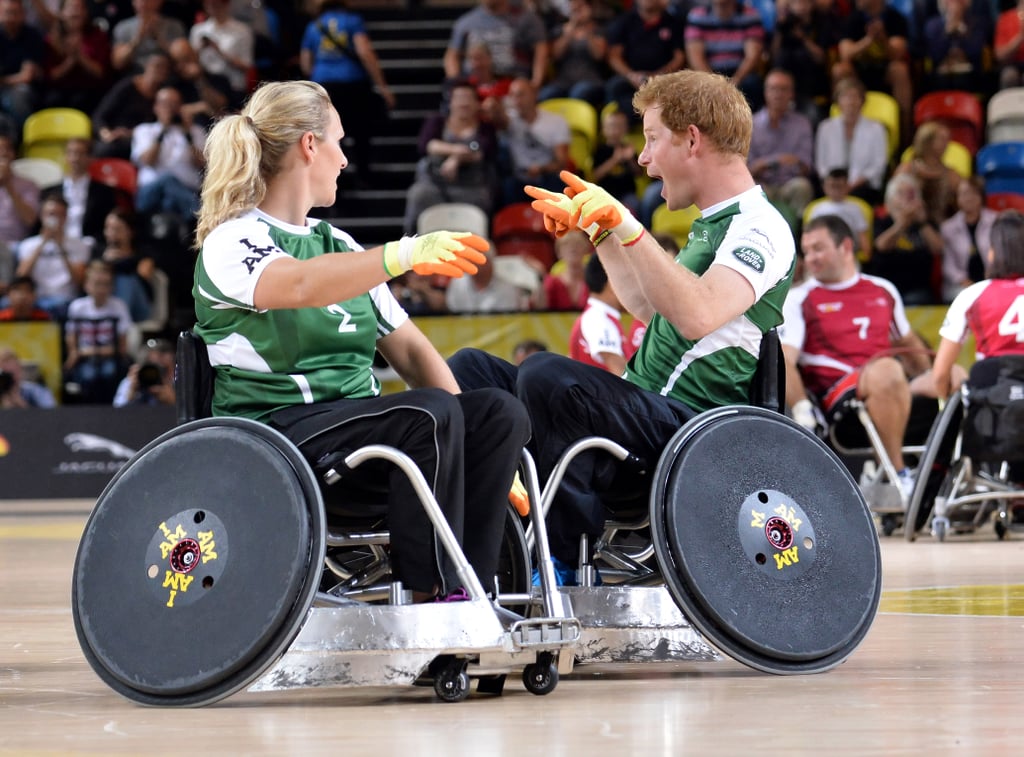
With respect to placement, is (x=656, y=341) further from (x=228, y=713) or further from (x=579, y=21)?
(x=579, y=21)

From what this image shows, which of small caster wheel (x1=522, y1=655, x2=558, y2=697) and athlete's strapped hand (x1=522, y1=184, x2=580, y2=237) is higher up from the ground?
athlete's strapped hand (x1=522, y1=184, x2=580, y2=237)

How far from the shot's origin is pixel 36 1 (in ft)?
54.0

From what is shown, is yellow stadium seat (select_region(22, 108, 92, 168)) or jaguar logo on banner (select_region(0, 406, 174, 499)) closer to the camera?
jaguar logo on banner (select_region(0, 406, 174, 499))

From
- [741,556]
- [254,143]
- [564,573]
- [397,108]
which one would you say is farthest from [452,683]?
[397,108]

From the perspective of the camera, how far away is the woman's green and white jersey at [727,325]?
4.43m

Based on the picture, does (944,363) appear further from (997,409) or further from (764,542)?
(764,542)

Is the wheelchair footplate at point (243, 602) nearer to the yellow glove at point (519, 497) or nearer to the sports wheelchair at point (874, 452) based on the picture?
the yellow glove at point (519, 497)

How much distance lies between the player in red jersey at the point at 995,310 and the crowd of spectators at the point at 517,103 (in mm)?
3544

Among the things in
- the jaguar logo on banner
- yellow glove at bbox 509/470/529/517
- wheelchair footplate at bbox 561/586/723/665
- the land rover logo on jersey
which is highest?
the land rover logo on jersey

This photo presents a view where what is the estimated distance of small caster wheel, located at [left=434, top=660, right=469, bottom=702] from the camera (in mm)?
3857

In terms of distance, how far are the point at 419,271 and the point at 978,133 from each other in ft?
39.8

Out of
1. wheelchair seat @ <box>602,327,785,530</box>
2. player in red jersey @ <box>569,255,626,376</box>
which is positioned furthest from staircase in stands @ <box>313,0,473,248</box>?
wheelchair seat @ <box>602,327,785,530</box>

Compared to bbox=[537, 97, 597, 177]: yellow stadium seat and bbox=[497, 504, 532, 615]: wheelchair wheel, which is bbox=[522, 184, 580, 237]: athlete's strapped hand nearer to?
bbox=[497, 504, 532, 615]: wheelchair wheel

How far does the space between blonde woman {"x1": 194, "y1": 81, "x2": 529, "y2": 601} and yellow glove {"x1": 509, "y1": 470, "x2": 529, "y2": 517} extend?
269mm
